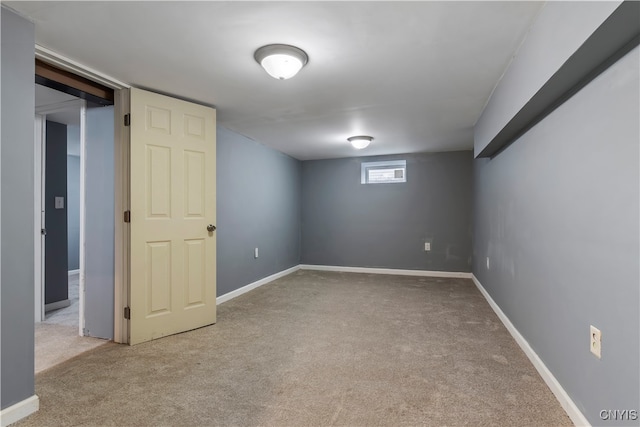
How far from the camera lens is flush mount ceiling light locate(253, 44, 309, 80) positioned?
6.47 feet

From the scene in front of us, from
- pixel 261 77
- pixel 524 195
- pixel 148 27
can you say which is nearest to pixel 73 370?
pixel 148 27

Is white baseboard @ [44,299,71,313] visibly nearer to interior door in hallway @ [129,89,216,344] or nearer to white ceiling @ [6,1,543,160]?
interior door in hallway @ [129,89,216,344]

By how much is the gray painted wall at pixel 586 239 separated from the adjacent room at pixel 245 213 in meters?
0.01

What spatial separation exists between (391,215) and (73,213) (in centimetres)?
578

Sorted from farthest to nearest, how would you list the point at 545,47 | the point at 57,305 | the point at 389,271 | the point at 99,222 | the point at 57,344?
the point at 389,271 → the point at 57,305 → the point at 99,222 → the point at 57,344 → the point at 545,47

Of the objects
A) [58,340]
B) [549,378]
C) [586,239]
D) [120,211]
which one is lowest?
[58,340]

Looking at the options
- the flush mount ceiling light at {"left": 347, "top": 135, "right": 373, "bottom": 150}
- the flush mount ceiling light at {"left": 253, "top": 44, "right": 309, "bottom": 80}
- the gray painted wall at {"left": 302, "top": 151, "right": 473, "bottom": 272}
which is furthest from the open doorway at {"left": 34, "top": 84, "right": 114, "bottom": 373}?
the gray painted wall at {"left": 302, "top": 151, "right": 473, "bottom": 272}

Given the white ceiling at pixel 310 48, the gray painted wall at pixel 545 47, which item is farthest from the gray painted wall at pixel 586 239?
the white ceiling at pixel 310 48

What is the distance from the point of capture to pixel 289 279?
16.7ft

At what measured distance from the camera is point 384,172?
5750 mm

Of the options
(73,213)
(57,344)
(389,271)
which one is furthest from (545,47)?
(73,213)

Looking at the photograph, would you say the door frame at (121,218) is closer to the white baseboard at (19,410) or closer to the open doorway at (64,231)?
the open doorway at (64,231)

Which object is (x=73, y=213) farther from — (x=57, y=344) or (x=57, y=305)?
(x=57, y=344)

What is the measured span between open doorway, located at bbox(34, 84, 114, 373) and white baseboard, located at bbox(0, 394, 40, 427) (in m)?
0.61
